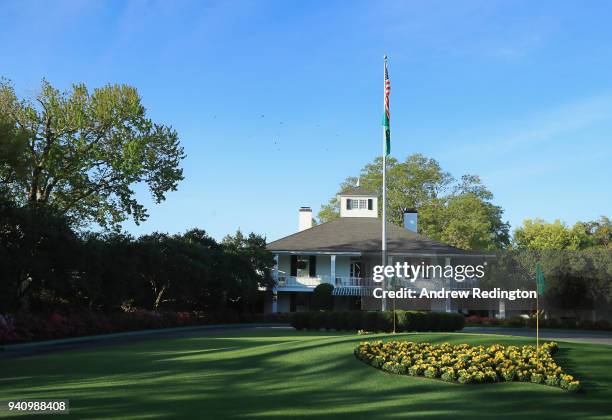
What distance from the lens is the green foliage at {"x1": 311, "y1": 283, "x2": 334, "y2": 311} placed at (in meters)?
47.6

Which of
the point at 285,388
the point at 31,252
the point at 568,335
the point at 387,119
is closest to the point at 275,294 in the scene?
the point at 568,335

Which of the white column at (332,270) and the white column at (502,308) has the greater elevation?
the white column at (332,270)

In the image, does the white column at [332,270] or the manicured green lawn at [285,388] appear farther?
the white column at [332,270]

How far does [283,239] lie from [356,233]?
247 inches

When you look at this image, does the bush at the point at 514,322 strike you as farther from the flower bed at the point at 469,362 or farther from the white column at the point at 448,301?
the flower bed at the point at 469,362

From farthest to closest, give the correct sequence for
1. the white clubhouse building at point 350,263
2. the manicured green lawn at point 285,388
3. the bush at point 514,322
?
1. the white clubhouse building at point 350,263
2. the bush at point 514,322
3. the manicured green lawn at point 285,388

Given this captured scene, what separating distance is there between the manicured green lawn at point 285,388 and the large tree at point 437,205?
170 feet

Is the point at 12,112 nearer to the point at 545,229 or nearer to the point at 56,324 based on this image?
the point at 56,324

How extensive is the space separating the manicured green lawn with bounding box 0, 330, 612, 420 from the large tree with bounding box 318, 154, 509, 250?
2038 inches

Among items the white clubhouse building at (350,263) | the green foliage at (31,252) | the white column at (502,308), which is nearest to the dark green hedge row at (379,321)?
the green foliage at (31,252)

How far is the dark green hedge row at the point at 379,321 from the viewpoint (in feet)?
97.2

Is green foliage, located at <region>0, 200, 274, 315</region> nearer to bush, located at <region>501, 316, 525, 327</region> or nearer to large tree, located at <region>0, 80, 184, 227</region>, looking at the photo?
large tree, located at <region>0, 80, 184, 227</region>

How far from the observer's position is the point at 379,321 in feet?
99.9

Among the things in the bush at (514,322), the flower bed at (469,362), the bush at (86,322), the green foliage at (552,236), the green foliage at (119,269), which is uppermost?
the green foliage at (552,236)
